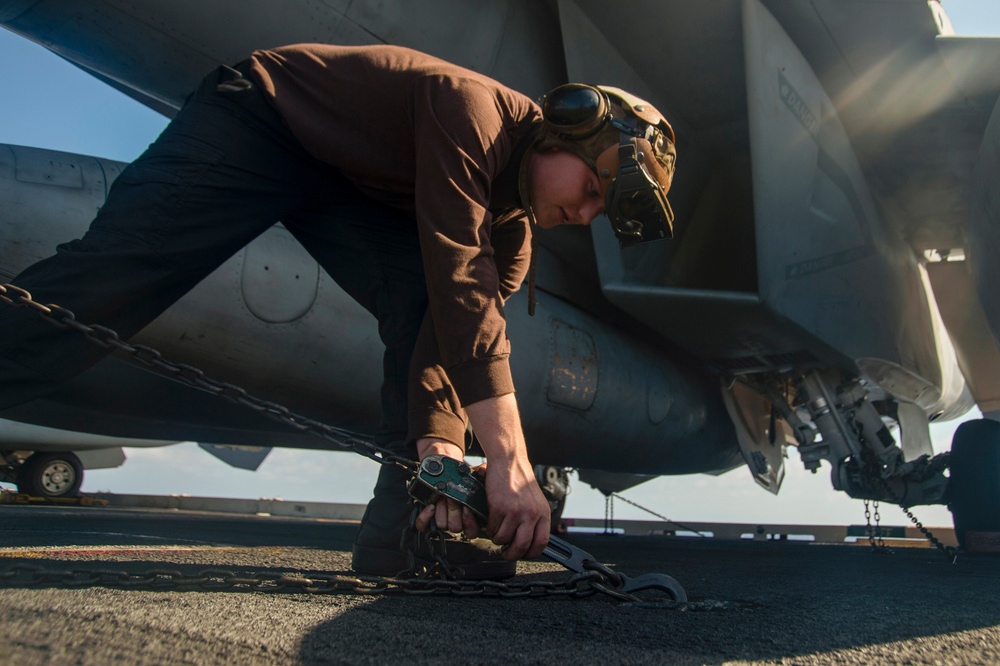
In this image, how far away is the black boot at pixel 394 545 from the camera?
2.13 metres

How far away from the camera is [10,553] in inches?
91.4

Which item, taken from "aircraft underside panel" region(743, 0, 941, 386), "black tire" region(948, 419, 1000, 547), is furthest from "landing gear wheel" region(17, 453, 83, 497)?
"black tire" region(948, 419, 1000, 547)

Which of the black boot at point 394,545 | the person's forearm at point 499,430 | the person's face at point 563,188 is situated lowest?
the black boot at point 394,545

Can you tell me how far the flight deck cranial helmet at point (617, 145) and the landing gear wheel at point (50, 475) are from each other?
35.1 feet

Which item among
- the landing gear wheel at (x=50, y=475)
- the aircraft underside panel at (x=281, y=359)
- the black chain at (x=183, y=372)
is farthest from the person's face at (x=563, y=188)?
the landing gear wheel at (x=50, y=475)

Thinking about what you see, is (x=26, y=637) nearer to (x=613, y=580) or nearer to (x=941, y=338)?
(x=613, y=580)

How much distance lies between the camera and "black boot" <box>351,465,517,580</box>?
2.13 metres

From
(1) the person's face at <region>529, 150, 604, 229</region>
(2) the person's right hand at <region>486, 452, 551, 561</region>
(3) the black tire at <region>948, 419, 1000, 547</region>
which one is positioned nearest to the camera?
(2) the person's right hand at <region>486, 452, 551, 561</region>

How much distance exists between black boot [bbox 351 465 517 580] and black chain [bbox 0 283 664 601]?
0.72ft

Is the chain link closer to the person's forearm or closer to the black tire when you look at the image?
the person's forearm

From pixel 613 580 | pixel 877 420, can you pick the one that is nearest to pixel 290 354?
pixel 613 580

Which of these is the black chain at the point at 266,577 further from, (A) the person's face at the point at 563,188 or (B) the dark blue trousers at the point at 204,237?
(A) the person's face at the point at 563,188

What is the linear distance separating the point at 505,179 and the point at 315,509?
42.6 ft

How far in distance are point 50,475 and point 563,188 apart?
10780 mm
